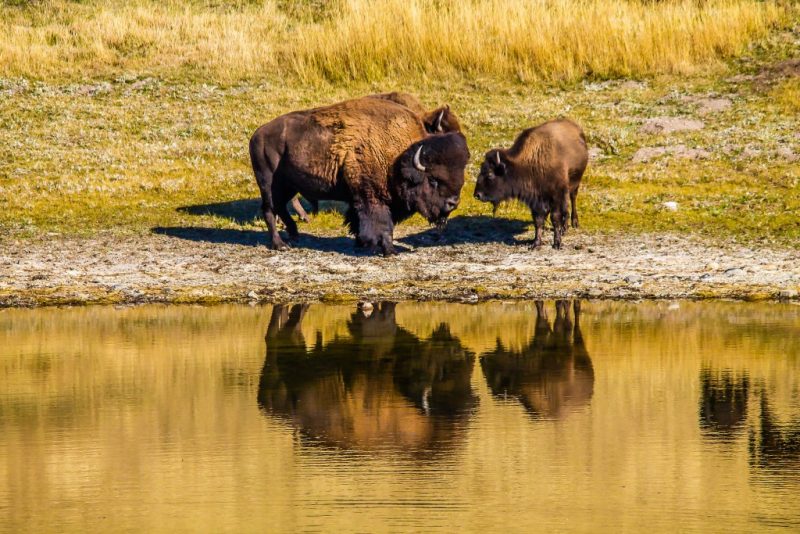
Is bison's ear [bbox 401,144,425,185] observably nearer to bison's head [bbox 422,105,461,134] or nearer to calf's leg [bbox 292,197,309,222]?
bison's head [bbox 422,105,461,134]

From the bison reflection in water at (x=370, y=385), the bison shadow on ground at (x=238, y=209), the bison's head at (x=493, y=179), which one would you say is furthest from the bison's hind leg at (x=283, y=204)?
the bison reflection in water at (x=370, y=385)

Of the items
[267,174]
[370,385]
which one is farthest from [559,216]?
[370,385]

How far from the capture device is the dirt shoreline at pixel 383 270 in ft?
55.3

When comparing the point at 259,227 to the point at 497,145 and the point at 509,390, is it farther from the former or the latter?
the point at 509,390

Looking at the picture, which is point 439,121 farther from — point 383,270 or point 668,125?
point 668,125

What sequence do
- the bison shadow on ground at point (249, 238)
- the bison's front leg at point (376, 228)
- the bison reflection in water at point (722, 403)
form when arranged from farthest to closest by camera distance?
1. the bison shadow on ground at point (249, 238)
2. the bison's front leg at point (376, 228)
3. the bison reflection in water at point (722, 403)

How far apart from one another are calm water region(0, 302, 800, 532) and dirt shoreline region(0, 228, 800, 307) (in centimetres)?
104

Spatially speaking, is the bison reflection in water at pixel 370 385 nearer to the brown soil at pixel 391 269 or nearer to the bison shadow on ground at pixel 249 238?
the brown soil at pixel 391 269

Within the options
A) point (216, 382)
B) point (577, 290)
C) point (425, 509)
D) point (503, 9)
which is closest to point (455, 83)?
point (503, 9)

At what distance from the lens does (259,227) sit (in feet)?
74.5

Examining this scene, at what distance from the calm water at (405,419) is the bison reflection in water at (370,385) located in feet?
0.10

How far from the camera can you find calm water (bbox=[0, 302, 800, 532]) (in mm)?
8281

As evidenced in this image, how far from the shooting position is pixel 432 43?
32.3 metres

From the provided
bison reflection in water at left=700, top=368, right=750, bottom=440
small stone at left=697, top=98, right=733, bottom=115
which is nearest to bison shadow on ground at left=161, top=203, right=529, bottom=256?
small stone at left=697, top=98, right=733, bottom=115
